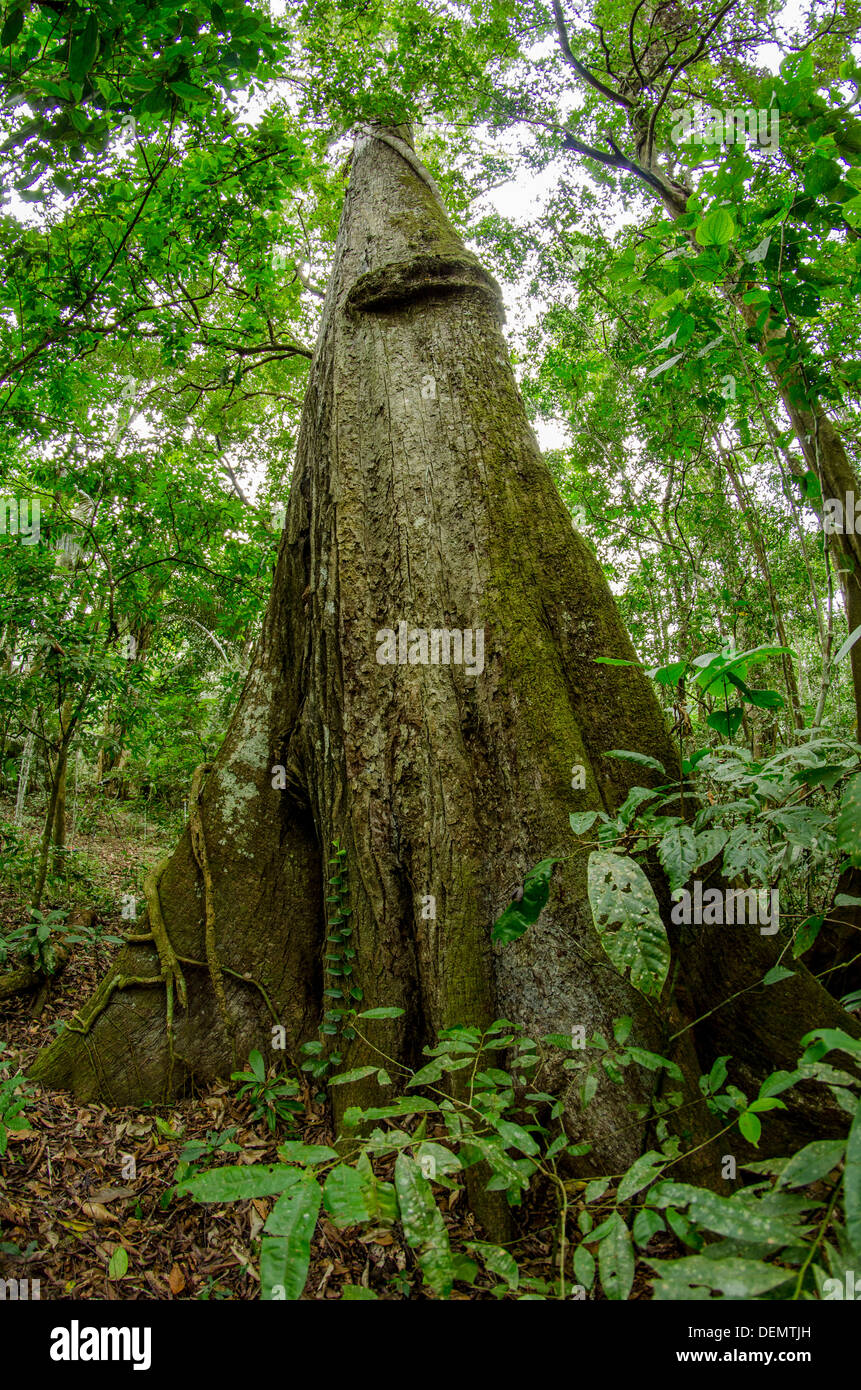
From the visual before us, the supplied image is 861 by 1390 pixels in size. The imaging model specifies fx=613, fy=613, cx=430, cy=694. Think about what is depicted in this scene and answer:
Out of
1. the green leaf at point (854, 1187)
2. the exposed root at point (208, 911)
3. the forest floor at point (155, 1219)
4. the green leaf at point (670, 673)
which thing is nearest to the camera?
the green leaf at point (854, 1187)

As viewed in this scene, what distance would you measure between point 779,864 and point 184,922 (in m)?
2.47

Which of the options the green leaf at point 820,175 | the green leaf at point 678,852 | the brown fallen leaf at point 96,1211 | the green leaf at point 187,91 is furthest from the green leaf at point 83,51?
the brown fallen leaf at point 96,1211

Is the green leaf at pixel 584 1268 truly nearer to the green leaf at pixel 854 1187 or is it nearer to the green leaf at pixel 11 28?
the green leaf at pixel 854 1187

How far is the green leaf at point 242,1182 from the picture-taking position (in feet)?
2.62

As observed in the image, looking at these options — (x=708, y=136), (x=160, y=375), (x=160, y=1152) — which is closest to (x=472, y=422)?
(x=708, y=136)

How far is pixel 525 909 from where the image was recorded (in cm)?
133

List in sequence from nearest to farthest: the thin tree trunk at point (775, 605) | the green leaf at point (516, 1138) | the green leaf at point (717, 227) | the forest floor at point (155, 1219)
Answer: the green leaf at point (516, 1138) → the forest floor at point (155, 1219) → the green leaf at point (717, 227) → the thin tree trunk at point (775, 605)

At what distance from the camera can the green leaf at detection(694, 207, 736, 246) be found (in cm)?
195

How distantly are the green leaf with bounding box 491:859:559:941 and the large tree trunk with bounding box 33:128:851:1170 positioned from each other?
0.57 m

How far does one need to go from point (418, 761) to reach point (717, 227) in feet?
6.61

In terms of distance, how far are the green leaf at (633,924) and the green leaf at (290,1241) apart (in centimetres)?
67

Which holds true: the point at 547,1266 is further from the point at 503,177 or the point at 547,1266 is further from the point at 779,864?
the point at 503,177

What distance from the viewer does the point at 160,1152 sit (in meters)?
2.25
